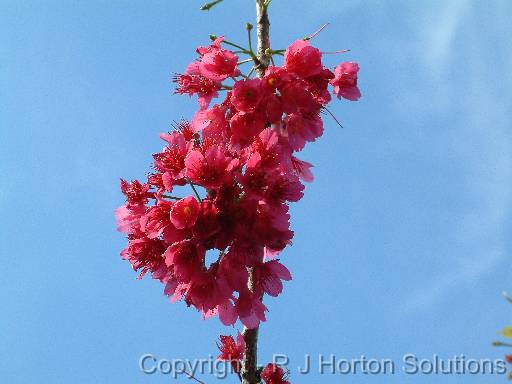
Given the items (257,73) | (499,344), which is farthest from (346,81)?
(499,344)

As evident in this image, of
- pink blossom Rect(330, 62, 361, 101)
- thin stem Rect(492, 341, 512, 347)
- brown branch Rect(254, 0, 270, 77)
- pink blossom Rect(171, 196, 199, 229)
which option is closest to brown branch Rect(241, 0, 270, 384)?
brown branch Rect(254, 0, 270, 77)

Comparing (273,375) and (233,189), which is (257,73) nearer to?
(233,189)

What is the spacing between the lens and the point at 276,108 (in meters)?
4.14

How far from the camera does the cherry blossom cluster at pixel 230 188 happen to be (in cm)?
364

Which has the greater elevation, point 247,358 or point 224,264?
point 224,264

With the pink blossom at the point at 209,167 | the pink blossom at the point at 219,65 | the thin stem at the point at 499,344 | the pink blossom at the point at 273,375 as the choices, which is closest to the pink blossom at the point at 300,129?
the pink blossom at the point at 219,65

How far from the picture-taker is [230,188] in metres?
3.66

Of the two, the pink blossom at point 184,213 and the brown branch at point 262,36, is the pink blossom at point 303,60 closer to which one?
the brown branch at point 262,36

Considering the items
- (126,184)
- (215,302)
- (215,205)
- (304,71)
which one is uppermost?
(304,71)

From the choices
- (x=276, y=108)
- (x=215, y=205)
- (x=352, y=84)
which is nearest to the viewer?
(x=215, y=205)

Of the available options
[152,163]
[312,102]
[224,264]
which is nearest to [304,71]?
[312,102]

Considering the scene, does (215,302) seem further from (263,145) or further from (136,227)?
(263,145)

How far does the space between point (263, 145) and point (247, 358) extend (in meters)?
1.44

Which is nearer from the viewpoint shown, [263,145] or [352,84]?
[263,145]
